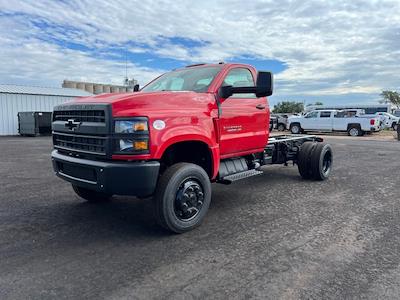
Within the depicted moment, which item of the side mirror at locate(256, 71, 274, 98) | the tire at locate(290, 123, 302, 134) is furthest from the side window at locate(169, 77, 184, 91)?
the tire at locate(290, 123, 302, 134)

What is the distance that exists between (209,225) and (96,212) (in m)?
1.74

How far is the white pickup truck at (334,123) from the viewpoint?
24.9m

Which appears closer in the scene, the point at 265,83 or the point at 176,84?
the point at 265,83

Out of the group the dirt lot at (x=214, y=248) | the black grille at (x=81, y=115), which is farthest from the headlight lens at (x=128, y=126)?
the dirt lot at (x=214, y=248)

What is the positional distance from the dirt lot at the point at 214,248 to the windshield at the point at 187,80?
184cm

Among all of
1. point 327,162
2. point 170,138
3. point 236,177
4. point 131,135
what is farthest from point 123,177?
point 327,162

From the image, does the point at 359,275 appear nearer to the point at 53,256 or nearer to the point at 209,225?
the point at 209,225

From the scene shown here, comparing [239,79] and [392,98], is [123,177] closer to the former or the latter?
[239,79]

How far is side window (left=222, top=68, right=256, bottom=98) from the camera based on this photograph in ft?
17.2

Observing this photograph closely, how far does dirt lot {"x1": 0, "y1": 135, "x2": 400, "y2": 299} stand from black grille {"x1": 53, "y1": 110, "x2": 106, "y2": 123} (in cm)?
138

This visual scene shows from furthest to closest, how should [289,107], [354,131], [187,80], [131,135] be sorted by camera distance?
[289,107], [354,131], [187,80], [131,135]

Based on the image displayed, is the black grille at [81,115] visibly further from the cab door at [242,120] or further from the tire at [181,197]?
the cab door at [242,120]

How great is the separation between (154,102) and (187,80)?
56.3 inches

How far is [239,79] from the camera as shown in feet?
18.0
